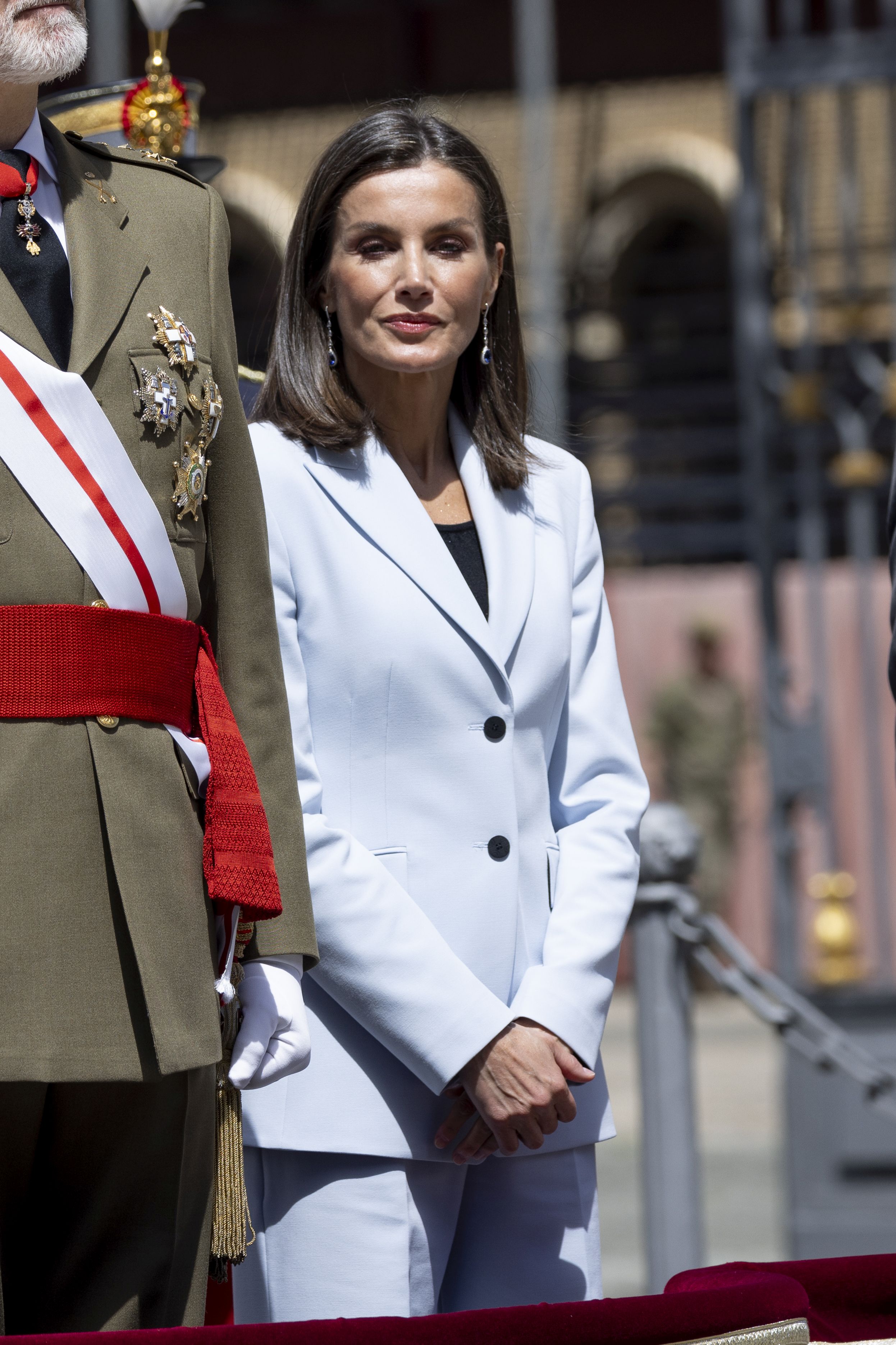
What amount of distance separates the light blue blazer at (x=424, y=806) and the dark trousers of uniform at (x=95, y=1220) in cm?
38

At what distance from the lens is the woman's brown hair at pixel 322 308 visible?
212 centimetres

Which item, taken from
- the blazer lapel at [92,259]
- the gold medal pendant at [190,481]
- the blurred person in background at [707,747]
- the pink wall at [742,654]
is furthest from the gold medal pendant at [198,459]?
the blurred person in background at [707,747]

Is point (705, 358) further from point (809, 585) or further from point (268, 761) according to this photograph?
point (268, 761)

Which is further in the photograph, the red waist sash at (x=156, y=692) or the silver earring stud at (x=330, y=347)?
the silver earring stud at (x=330, y=347)

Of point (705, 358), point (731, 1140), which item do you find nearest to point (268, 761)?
point (731, 1140)

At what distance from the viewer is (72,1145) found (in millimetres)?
1562

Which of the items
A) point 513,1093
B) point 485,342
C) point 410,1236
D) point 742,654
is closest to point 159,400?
point 485,342

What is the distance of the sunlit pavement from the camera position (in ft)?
15.7

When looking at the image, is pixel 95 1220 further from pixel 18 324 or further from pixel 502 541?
pixel 502 541

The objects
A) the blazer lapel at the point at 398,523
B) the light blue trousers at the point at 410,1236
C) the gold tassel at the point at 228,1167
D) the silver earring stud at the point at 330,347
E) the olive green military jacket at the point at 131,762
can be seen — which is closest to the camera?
the olive green military jacket at the point at 131,762

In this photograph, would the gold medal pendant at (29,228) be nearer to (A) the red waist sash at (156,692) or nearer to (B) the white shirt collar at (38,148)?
(B) the white shirt collar at (38,148)

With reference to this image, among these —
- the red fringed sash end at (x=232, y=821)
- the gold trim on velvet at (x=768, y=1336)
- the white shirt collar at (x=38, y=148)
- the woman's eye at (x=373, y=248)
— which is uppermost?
the white shirt collar at (x=38, y=148)

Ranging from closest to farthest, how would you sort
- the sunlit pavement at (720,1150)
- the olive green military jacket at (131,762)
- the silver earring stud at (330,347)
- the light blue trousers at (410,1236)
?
1. the olive green military jacket at (131,762)
2. the light blue trousers at (410,1236)
3. the silver earring stud at (330,347)
4. the sunlit pavement at (720,1150)

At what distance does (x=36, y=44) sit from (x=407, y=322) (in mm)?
591
